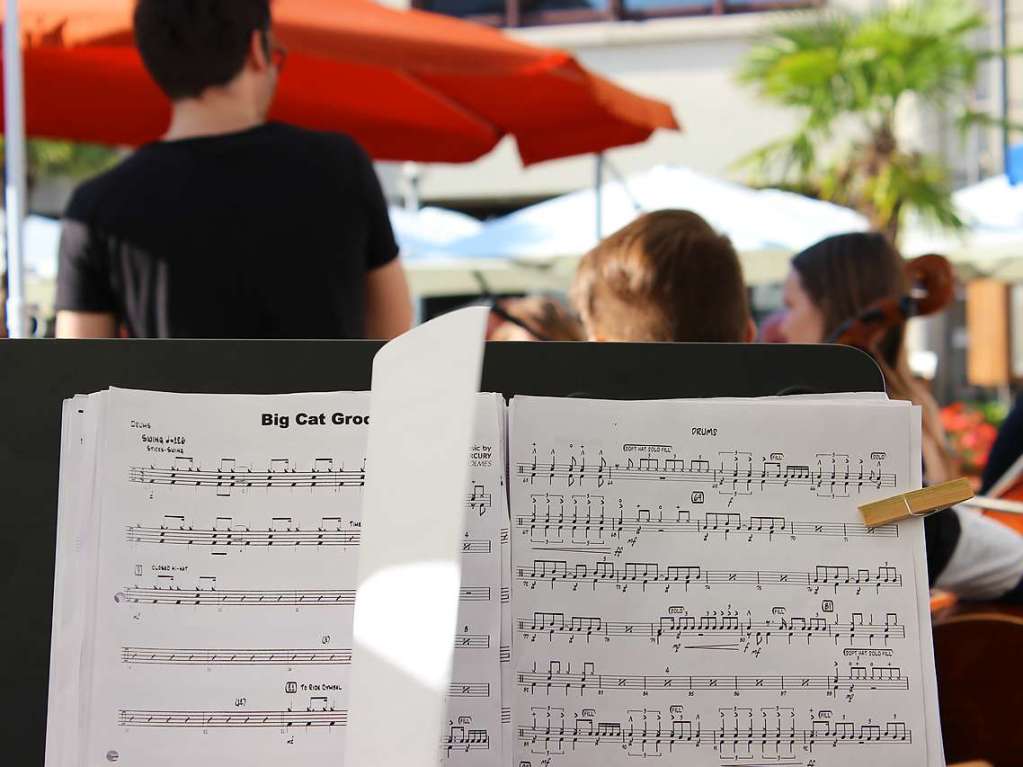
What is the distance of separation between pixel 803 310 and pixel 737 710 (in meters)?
→ 1.81

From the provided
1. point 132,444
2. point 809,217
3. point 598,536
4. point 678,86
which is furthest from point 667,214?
point 678,86

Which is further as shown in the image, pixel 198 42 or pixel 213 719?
pixel 198 42

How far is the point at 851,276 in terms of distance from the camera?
2520mm

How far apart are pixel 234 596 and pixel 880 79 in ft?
25.2

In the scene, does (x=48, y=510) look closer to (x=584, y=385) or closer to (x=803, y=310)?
(x=584, y=385)

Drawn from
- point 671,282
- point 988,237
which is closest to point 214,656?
point 671,282

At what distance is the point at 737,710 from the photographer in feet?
2.90

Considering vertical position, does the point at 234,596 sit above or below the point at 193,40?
below

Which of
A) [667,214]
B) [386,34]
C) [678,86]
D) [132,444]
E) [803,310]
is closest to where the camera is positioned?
[132,444]

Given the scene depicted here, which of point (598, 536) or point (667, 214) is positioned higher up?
point (667, 214)

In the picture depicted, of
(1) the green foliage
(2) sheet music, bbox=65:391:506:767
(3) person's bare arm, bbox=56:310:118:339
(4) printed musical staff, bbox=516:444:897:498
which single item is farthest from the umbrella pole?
(1) the green foliage

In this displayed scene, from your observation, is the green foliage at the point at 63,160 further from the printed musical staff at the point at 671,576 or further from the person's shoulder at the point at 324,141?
the printed musical staff at the point at 671,576

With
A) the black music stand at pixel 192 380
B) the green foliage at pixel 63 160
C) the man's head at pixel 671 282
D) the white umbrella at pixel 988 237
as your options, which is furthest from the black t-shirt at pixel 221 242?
the green foliage at pixel 63 160

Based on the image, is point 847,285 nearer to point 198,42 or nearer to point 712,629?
point 198,42
